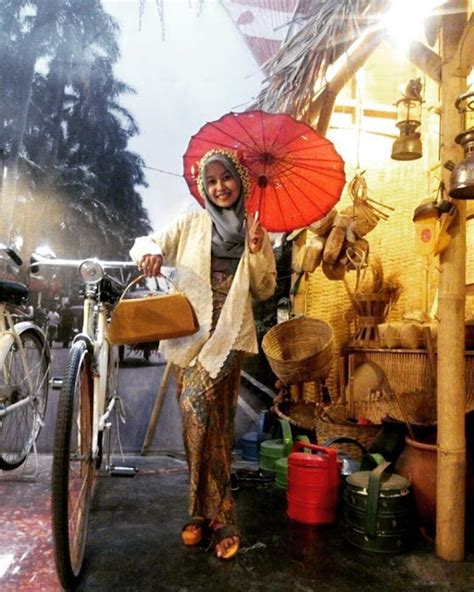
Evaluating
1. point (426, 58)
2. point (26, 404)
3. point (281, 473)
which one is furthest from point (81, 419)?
point (426, 58)

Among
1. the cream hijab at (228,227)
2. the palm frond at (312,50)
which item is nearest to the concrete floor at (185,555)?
the cream hijab at (228,227)

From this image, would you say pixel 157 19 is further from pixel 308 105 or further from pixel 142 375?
pixel 142 375

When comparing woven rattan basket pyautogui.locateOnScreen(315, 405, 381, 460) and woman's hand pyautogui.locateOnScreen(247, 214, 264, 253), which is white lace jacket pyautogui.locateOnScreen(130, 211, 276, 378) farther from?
woven rattan basket pyautogui.locateOnScreen(315, 405, 381, 460)

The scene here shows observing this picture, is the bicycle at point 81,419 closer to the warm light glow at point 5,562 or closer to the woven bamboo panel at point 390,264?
the warm light glow at point 5,562

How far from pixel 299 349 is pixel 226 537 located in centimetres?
204

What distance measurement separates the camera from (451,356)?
223cm

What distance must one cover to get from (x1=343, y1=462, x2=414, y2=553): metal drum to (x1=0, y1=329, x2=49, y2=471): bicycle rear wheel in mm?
2022

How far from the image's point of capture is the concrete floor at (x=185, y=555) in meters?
1.90

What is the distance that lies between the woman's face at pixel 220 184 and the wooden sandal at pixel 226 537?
4.75ft

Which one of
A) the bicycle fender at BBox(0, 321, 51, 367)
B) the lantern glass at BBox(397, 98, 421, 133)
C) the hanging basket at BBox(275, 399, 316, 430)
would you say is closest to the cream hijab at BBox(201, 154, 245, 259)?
the bicycle fender at BBox(0, 321, 51, 367)

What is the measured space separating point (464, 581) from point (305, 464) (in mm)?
833

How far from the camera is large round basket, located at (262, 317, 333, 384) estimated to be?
361cm

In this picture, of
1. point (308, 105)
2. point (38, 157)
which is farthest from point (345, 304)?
point (38, 157)

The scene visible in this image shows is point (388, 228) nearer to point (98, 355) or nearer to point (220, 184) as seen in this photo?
point (220, 184)
